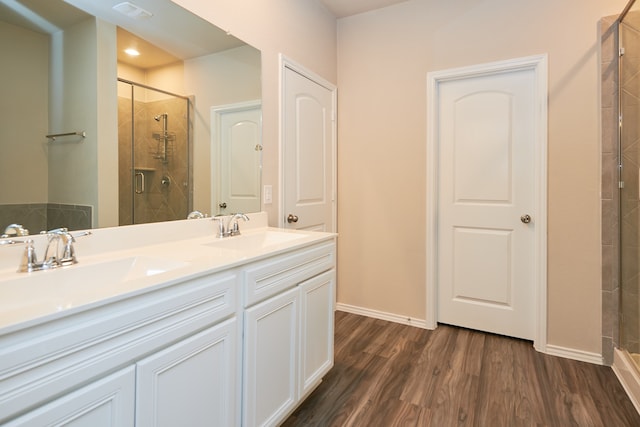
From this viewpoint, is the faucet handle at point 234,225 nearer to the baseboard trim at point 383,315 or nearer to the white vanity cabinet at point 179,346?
the white vanity cabinet at point 179,346

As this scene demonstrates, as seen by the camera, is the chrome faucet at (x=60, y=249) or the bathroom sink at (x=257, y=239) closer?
the chrome faucet at (x=60, y=249)

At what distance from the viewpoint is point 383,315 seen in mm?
3043

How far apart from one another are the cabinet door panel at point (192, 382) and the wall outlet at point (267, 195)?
44.9 inches

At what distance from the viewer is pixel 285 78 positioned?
8.11 feet

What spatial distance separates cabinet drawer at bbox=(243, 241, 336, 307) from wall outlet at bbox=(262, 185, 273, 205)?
1.98ft

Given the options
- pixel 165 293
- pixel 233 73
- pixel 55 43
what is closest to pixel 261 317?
pixel 165 293

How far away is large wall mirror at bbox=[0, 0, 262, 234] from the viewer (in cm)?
122

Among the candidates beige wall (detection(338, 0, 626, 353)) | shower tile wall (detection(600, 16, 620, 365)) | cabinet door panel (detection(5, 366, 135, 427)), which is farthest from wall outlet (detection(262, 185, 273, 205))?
shower tile wall (detection(600, 16, 620, 365))

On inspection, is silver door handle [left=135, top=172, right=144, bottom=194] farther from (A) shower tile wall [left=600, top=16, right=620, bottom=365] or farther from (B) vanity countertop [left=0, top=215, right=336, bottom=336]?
(A) shower tile wall [left=600, top=16, right=620, bottom=365]

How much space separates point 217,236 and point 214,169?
0.38 m

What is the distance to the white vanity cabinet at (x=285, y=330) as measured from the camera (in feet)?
4.55

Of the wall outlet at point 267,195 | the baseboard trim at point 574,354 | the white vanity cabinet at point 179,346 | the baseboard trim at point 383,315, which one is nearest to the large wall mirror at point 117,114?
the wall outlet at point 267,195

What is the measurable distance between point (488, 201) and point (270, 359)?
6.69 ft

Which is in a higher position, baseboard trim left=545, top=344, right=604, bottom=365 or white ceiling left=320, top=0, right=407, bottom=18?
white ceiling left=320, top=0, right=407, bottom=18
